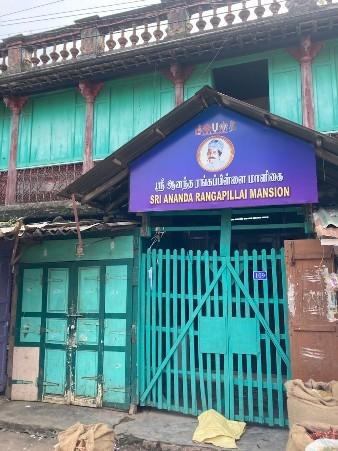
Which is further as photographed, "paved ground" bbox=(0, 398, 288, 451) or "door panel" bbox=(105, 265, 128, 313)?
"door panel" bbox=(105, 265, 128, 313)

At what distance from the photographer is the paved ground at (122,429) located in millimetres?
4637

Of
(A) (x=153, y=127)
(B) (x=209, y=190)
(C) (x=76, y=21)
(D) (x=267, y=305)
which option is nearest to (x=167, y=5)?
(C) (x=76, y=21)

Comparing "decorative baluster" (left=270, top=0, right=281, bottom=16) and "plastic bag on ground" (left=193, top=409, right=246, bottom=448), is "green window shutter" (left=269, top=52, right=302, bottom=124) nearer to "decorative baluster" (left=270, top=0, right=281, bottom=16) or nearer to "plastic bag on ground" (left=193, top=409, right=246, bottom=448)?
"decorative baluster" (left=270, top=0, right=281, bottom=16)

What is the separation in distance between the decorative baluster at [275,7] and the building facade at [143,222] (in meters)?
0.02

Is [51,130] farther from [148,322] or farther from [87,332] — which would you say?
[148,322]

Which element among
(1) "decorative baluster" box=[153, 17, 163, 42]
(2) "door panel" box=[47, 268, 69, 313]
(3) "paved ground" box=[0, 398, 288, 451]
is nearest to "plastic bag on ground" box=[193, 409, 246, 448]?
(3) "paved ground" box=[0, 398, 288, 451]

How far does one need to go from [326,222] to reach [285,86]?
3.93 m

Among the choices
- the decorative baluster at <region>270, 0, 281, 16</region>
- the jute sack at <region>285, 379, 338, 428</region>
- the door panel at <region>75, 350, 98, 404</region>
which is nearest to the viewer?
the jute sack at <region>285, 379, 338, 428</region>

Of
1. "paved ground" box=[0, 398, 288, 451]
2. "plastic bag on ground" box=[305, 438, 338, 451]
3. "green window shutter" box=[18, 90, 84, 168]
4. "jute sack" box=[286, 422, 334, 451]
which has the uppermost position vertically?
"green window shutter" box=[18, 90, 84, 168]

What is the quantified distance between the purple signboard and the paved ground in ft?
9.41

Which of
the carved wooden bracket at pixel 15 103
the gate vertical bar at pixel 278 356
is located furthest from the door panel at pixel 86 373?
the carved wooden bracket at pixel 15 103

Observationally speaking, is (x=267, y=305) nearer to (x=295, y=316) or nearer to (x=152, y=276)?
(x=295, y=316)

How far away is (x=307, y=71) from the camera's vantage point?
703 centimetres

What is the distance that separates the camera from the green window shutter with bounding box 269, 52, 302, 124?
7113 mm
